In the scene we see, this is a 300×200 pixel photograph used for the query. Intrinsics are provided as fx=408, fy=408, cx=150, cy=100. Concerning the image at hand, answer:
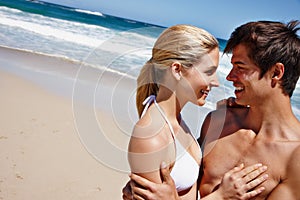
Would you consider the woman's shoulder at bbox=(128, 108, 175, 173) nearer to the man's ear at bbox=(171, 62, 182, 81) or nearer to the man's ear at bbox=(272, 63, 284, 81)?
the man's ear at bbox=(171, 62, 182, 81)

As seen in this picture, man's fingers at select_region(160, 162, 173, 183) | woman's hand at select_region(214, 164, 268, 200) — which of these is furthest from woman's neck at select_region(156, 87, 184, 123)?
woman's hand at select_region(214, 164, 268, 200)

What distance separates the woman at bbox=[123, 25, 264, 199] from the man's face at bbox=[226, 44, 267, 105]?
138 millimetres

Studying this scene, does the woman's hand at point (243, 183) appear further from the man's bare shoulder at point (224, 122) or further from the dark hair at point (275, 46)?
the dark hair at point (275, 46)

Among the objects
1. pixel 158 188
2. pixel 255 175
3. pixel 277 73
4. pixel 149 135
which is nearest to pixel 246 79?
pixel 277 73

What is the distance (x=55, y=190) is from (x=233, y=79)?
277 centimetres

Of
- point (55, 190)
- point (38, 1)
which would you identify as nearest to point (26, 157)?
point (55, 190)

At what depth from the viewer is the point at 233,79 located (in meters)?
2.25

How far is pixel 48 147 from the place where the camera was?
523 centimetres

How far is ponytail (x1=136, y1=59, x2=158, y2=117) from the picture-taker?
7.46 ft

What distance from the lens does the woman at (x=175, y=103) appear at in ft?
6.57

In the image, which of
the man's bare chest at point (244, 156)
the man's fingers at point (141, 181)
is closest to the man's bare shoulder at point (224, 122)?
the man's bare chest at point (244, 156)

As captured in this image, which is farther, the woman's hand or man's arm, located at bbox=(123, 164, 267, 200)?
the woman's hand

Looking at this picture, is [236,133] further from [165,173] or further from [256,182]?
[165,173]

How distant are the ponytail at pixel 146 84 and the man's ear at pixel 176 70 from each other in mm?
146
